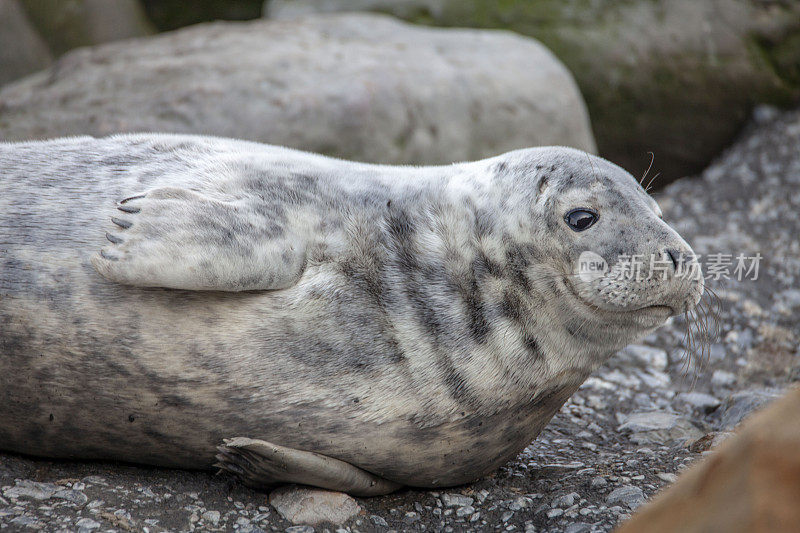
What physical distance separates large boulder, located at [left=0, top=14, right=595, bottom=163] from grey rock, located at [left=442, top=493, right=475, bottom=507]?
8.18ft

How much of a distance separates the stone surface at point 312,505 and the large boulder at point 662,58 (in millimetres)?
4702

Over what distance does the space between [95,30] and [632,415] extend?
5.81m

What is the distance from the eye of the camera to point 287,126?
482 cm

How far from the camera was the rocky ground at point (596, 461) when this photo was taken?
103 inches

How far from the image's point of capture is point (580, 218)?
2730 mm

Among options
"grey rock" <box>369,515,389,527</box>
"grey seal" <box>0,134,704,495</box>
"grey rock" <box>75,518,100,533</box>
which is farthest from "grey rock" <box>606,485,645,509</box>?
"grey rock" <box>75,518,100,533</box>

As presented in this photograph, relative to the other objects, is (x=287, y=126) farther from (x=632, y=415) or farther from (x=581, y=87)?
(x=581, y=87)

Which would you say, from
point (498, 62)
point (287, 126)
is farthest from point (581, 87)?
point (287, 126)

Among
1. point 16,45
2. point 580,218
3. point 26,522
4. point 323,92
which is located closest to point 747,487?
point 580,218

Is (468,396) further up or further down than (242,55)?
further down

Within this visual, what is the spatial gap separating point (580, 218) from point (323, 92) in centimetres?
260

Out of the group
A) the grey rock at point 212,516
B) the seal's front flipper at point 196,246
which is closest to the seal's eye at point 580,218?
the seal's front flipper at point 196,246

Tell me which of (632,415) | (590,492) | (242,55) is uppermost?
(242,55)

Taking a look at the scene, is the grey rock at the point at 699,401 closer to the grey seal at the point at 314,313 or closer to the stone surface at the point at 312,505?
the grey seal at the point at 314,313
